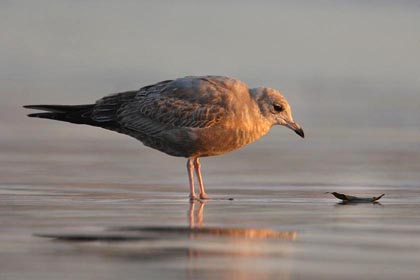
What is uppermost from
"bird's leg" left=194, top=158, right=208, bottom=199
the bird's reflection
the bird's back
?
the bird's back

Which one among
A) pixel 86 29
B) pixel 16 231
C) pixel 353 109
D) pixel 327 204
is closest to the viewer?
pixel 16 231

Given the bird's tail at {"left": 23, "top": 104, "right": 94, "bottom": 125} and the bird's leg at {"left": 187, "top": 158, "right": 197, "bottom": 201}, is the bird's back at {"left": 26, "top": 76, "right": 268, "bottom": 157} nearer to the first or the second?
the bird's tail at {"left": 23, "top": 104, "right": 94, "bottom": 125}

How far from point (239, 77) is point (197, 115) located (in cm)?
811

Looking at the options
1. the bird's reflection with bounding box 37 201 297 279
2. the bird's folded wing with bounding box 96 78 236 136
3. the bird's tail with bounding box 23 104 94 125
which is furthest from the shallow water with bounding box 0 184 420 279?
the bird's tail with bounding box 23 104 94 125

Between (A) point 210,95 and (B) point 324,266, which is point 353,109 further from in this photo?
(B) point 324,266

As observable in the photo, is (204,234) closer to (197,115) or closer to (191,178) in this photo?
(191,178)

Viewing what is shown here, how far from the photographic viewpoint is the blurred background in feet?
44.4

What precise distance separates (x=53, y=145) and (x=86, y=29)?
1035cm

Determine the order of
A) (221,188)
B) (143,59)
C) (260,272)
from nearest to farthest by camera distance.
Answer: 1. (260,272)
2. (221,188)
3. (143,59)

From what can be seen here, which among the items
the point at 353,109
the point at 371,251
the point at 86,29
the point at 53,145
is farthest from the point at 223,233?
the point at 86,29

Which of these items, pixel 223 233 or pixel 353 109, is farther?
pixel 353 109

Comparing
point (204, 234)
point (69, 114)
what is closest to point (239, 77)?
point (69, 114)

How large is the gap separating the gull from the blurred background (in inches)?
13.6

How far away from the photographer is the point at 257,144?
15461 millimetres
